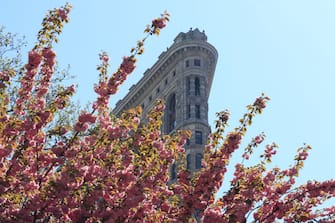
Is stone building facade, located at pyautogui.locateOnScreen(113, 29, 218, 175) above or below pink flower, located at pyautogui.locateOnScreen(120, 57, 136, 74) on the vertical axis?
above

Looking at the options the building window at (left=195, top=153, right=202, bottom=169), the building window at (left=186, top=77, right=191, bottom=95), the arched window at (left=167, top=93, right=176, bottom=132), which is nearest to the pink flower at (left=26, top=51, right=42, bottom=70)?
the building window at (left=195, top=153, right=202, bottom=169)

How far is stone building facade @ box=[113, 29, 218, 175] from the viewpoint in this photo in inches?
2415

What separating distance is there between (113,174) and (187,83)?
56.8 metres

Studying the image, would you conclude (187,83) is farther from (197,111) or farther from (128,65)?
(128,65)

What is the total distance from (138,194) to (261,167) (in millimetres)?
3273

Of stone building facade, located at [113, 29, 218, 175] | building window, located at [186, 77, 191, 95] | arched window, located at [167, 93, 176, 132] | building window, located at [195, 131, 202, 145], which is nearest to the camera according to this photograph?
building window, located at [195, 131, 202, 145]

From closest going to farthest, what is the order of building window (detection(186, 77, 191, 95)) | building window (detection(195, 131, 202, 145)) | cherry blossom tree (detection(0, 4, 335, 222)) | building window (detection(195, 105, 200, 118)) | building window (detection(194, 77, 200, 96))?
cherry blossom tree (detection(0, 4, 335, 222))
building window (detection(195, 131, 202, 145))
building window (detection(195, 105, 200, 118))
building window (detection(186, 77, 191, 95))
building window (detection(194, 77, 200, 96))

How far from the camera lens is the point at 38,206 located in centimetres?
931

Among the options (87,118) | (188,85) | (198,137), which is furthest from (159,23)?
(188,85)

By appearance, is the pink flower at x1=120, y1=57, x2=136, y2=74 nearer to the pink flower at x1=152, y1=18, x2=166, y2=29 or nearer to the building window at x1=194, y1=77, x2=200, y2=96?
the pink flower at x1=152, y1=18, x2=166, y2=29

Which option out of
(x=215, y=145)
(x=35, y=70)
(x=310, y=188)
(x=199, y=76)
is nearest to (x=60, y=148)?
(x=35, y=70)

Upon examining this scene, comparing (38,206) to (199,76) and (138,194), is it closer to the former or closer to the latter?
(138,194)

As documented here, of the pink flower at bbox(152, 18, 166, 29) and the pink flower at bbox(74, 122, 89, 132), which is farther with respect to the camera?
the pink flower at bbox(152, 18, 166, 29)

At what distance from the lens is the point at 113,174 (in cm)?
1005
